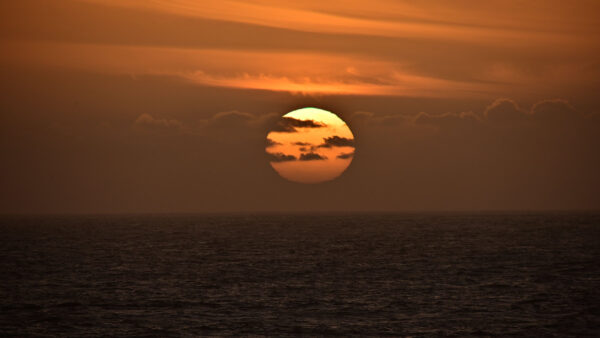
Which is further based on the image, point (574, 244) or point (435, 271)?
point (574, 244)

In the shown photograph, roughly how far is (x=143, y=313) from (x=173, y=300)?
5136 mm

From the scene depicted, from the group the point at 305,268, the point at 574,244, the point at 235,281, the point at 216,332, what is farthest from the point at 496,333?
the point at 574,244

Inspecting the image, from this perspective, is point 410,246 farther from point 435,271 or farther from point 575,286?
point 575,286

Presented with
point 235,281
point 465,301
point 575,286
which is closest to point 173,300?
point 235,281

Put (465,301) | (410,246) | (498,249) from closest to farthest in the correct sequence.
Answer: (465,301)
(498,249)
(410,246)

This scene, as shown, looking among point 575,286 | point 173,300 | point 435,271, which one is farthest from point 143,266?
point 575,286

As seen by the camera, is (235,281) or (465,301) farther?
(235,281)

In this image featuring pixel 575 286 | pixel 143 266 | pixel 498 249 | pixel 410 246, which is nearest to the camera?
pixel 575 286

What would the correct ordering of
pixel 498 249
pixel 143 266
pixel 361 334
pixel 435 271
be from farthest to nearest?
pixel 498 249 < pixel 143 266 < pixel 435 271 < pixel 361 334

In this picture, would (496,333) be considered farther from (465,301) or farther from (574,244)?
(574,244)

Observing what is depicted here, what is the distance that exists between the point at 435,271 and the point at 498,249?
33.5 metres

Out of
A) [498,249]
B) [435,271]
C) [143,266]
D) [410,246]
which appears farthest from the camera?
[410,246]

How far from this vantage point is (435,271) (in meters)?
68.2

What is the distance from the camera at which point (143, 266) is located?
75188 mm
